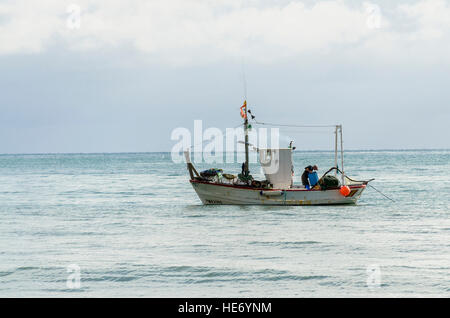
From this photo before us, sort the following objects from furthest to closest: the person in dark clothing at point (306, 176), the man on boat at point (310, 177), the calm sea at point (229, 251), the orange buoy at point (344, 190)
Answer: the orange buoy at point (344, 190) < the man on boat at point (310, 177) < the person in dark clothing at point (306, 176) < the calm sea at point (229, 251)

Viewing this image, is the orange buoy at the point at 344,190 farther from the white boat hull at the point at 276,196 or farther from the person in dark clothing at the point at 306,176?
the person in dark clothing at the point at 306,176

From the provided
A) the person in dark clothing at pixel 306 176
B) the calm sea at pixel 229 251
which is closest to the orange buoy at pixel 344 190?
the calm sea at pixel 229 251

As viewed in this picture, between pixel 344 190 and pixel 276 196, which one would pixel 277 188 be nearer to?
pixel 276 196

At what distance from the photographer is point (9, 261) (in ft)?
61.3

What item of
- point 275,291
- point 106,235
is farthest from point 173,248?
point 275,291

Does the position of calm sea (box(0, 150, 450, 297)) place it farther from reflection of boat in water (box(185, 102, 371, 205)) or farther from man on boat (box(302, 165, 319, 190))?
man on boat (box(302, 165, 319, 190))

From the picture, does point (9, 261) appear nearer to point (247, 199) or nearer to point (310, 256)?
point (310, 256)

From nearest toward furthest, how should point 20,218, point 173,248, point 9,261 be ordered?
point 9,261 → point 173,248 → point 20,218

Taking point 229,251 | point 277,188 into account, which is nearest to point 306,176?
point 277,188

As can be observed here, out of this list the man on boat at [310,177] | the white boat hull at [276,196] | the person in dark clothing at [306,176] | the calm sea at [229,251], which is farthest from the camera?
the white boat hull at [276,196]

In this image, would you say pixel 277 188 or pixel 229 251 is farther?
pixel 277 188

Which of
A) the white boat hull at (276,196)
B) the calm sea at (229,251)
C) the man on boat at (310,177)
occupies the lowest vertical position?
the calm sea at (229,251)

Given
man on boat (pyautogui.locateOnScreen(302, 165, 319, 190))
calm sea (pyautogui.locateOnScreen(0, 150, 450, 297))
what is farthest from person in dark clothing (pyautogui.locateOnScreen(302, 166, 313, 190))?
calm sea (pyautogui.locateOnScreen(0, 150, 450, 297))
